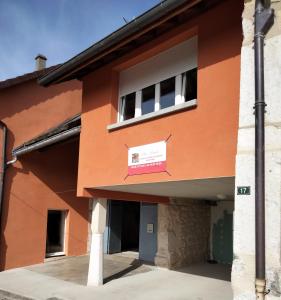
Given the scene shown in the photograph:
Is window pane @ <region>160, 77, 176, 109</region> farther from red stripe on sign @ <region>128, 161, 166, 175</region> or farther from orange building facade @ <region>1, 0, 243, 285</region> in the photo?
red stripe on sign @ <region>128, 161, 166, 175</region>

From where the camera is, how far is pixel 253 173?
4.83 m

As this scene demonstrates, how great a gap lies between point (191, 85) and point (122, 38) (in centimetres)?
Answer: 167

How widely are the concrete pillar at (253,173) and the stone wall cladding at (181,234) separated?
23.0ft

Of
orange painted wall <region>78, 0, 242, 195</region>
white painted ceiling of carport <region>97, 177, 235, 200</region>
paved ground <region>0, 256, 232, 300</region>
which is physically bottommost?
paved ground <region>0, 256, 232, 300</region>

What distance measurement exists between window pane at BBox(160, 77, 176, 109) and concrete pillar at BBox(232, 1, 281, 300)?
2623 mm

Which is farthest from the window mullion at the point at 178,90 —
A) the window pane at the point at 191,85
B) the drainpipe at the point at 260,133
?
the drainpipe at the point at 260,133

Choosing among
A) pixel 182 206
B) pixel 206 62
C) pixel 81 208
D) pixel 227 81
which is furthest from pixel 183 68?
pixel 81 208

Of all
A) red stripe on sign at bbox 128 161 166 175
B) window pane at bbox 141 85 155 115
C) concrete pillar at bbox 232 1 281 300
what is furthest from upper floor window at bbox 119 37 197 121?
concrete pillar at bbox 232 1 281 300

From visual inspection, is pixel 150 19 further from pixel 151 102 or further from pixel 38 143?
pixel 38 143

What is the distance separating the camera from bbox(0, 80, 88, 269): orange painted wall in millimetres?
12227

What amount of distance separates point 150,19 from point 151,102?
2117mm

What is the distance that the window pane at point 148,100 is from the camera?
8.36m

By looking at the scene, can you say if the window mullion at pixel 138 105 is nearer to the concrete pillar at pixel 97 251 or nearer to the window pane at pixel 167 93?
the window pane at pixel 167 93

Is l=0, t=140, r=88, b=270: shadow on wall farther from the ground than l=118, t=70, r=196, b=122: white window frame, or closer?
closer
